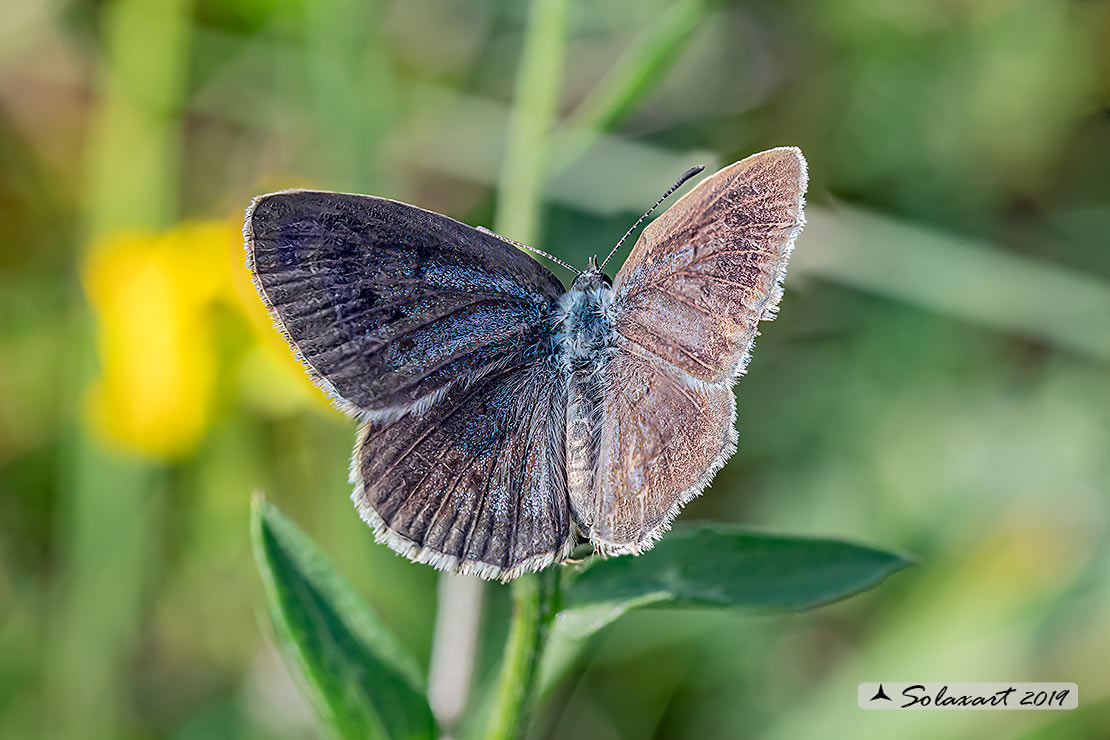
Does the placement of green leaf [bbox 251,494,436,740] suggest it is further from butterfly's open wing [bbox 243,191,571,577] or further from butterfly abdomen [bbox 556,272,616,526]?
butterfly abdomen [bbox 556,272,616,526]

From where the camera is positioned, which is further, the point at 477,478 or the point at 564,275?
the point at 564,275
